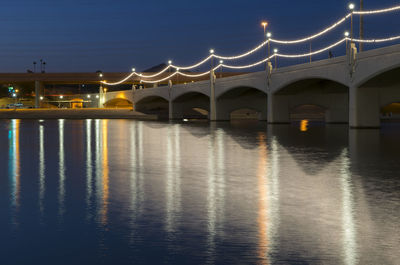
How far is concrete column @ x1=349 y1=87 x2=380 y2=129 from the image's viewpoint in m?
39.2

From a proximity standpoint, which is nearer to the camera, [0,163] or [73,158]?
[0,163]

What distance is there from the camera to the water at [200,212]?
6.52 metres

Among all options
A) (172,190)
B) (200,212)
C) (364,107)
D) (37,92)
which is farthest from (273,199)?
(37,92)

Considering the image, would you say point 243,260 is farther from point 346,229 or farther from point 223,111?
point 223,111

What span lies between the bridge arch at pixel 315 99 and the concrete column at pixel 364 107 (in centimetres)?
1445

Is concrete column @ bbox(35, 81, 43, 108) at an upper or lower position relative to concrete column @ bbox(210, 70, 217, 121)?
upper

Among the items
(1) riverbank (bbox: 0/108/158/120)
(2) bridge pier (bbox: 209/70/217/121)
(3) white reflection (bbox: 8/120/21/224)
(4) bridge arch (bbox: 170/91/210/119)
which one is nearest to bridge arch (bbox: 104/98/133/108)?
(1) riverbank (bbox: 0/108/158/120)

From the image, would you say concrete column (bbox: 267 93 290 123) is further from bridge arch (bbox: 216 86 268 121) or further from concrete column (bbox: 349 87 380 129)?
concrete column (bbox: 349 87 380 129)

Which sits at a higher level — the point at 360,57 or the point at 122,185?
the point at 360,57

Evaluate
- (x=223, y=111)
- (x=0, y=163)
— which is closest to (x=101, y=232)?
(x=0, y=163)

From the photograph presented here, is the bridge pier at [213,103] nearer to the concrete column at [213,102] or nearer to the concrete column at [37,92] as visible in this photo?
the concrete column at [213,102]

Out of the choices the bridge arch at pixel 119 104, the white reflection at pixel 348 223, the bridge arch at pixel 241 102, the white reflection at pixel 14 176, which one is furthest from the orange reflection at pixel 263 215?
the bridge arch at pixel 119 104

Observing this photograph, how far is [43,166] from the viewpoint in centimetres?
1619

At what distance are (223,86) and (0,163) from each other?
49.9 meters
